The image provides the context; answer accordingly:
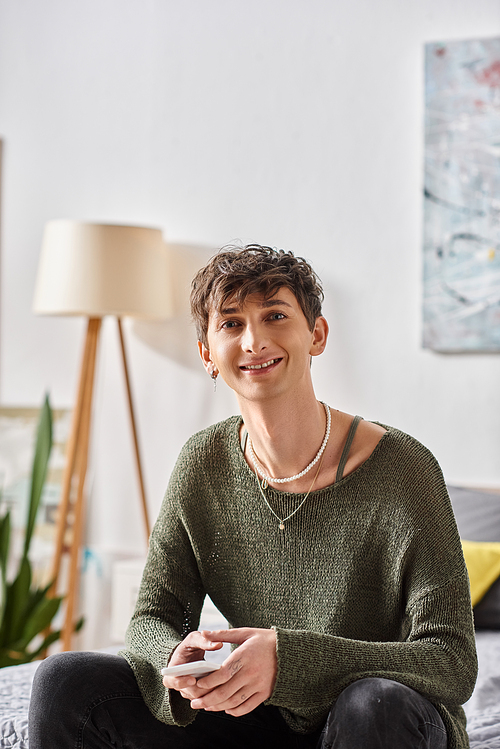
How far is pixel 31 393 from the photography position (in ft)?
9.77

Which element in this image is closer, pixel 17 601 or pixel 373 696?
pixel 373 696

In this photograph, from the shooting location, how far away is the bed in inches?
56.6

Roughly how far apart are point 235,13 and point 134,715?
2296mm

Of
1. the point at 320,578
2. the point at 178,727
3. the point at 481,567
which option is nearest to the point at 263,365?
the point at 320,578

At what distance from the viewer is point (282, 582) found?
1.36 metres

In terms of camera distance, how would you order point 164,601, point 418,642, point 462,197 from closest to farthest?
point 418,642, point 164,601, point 462,197

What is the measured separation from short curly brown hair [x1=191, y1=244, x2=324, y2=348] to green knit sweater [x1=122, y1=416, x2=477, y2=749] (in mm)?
256

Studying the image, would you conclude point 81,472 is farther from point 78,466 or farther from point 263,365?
point 263,365

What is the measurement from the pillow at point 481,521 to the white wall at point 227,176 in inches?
10.1

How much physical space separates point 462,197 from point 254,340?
1.41 meters

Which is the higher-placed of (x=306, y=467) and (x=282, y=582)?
(x=306, y=467)

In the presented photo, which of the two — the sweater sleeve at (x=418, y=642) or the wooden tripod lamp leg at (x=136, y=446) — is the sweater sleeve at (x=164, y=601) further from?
the wooden tripod lamp leg at (x=136, y=446)

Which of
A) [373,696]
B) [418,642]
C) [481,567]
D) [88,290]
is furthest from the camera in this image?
[88,290]

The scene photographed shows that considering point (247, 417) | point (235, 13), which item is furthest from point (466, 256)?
point (247, 417)
